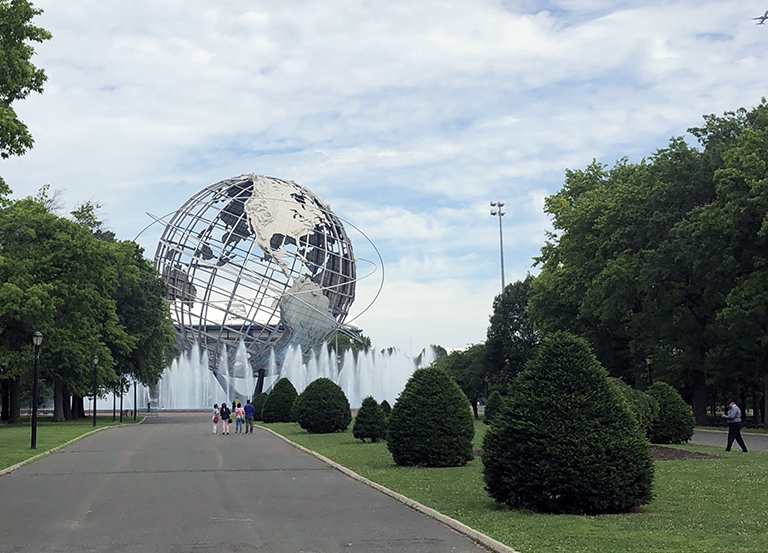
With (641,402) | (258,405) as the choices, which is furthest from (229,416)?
(641,402)

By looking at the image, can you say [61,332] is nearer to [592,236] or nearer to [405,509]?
[592,236]

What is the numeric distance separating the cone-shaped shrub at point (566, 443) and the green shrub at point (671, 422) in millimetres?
13862

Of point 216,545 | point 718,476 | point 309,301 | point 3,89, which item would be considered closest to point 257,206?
Result: point 309,301

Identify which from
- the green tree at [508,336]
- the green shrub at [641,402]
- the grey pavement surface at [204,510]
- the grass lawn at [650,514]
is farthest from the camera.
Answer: the green tree at [508,336]

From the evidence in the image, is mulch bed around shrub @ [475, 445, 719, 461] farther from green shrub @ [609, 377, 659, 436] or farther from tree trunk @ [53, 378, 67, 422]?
tree trunk @ [53, 378, 67, 422]

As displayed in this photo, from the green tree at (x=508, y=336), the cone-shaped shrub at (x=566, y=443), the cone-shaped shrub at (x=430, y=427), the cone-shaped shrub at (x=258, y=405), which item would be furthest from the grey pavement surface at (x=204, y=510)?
the green tree at (x=508, y=336)

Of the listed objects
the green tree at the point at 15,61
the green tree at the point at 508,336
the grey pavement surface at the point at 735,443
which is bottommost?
the grey pavement surface at the point at 735,443

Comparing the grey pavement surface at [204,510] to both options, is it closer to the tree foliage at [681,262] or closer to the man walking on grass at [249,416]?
the man walking on grass at [249,416]

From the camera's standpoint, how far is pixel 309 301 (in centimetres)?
5997

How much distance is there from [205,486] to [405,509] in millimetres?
5054

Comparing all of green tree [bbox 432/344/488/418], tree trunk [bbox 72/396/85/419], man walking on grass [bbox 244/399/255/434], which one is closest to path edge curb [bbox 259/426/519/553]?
man walking on grass [bbox 244/399/255/434]

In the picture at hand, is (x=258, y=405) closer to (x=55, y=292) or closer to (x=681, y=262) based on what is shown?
(x=55, y=292)

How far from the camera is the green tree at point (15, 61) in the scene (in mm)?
17453

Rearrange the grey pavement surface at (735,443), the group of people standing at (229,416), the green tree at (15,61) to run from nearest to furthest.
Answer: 1. the green tree at (15,61)
2. the grey pavement surface at (735,443)
3. the group of people standing at (229,416)
